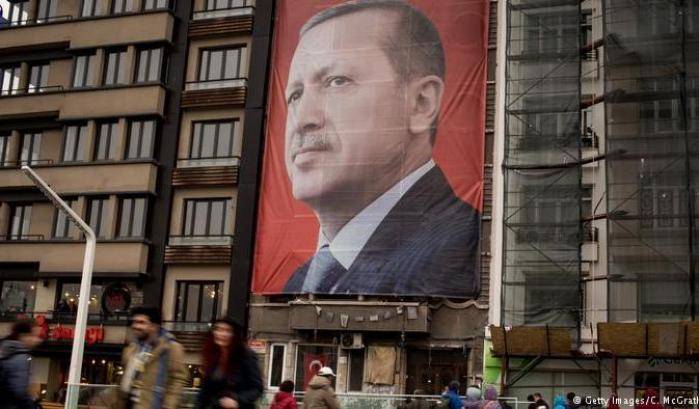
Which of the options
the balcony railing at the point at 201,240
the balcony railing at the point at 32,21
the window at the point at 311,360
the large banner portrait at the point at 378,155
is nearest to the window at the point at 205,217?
the balcony railing at the point at 201,240

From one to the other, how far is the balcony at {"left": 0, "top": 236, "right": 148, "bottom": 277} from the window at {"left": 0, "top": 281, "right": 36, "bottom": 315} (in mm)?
1284

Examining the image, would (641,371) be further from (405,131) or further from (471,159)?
(405,131)

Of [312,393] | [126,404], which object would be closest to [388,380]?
[312,393]

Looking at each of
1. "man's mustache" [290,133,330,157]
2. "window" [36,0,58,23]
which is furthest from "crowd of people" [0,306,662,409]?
"window" [36,0,58,23]

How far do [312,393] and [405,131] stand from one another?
2194 cm

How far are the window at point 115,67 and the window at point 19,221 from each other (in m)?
6.39

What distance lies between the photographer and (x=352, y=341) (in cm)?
3284

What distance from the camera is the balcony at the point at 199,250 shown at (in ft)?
117

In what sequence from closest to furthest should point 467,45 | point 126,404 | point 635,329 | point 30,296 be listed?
point 126,404, point 635,329, point 467,45, point 30,296

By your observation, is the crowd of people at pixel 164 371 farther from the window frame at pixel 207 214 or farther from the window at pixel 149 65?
the window at pixel 149 65

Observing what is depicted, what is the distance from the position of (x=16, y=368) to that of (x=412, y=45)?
26850 millimetres

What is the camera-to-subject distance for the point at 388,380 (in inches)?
1271

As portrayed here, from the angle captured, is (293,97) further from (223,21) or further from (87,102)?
(87,102)

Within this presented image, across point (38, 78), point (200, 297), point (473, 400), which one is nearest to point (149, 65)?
point (38, 78)
